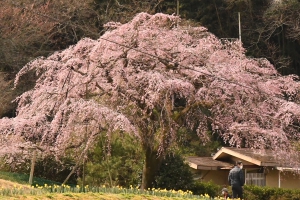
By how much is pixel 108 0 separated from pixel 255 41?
7327mm

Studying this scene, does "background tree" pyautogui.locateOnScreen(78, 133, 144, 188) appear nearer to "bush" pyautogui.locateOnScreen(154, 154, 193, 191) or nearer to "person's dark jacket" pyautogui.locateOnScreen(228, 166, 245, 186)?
"bush" pyautogui.locateOnScreen(154, 154, 193, 191)

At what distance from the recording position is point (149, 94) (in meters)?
13.1

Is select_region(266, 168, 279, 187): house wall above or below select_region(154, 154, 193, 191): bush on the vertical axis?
above

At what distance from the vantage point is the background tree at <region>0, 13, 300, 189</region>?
518 inches

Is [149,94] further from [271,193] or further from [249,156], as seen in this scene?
[249,156]

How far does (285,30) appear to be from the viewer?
91.9ft

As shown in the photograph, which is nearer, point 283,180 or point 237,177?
point 237,177

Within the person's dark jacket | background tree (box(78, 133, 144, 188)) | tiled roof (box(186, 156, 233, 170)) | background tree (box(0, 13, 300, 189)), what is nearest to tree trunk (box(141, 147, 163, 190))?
background tree (box(0, 13, 300, 189))

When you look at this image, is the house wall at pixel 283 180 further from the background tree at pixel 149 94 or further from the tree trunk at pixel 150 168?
the tree trunk at pixel 150 168

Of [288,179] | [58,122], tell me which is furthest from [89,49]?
[288,179]

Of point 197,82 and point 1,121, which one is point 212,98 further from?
point 1,121

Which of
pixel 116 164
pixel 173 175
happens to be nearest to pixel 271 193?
pixel 173 175

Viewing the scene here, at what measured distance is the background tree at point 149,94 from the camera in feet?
43.2

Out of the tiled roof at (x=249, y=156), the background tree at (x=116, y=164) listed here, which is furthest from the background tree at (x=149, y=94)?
the tiled roof at (x=249, y=156)
